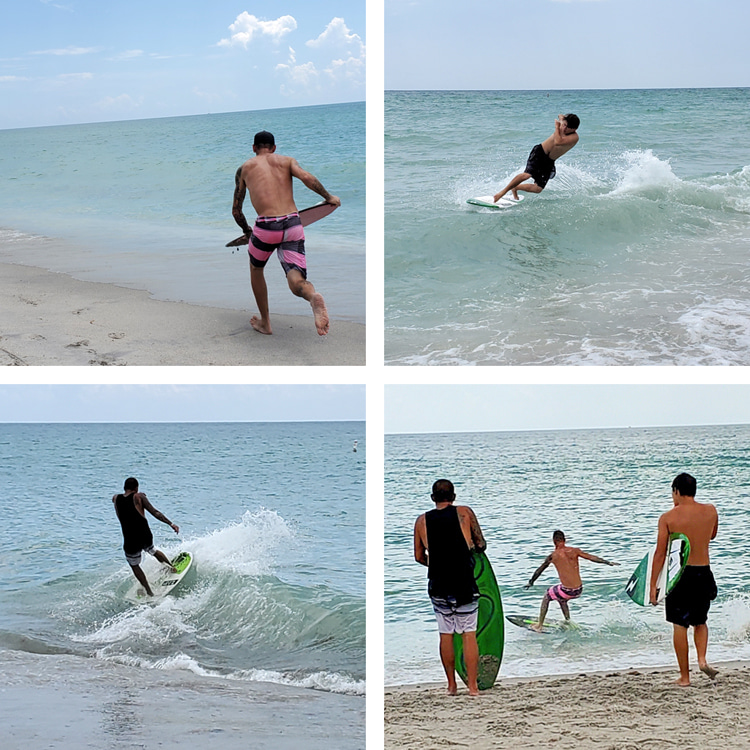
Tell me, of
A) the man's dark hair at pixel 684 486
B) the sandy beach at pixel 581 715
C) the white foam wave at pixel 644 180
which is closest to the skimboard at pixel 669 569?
the man's dark hair at pixel 684 486

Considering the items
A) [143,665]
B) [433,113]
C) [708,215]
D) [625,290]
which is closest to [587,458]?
[433,113]

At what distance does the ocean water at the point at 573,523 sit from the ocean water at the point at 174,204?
206cm

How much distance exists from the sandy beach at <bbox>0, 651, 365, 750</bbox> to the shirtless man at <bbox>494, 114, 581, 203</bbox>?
2.81 m

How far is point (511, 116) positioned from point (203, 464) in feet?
35.0

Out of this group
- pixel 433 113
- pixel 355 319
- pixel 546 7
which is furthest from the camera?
pixel 546 7

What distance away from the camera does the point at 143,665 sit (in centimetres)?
372

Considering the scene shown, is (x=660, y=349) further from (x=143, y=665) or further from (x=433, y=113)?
(x=433, y=113)

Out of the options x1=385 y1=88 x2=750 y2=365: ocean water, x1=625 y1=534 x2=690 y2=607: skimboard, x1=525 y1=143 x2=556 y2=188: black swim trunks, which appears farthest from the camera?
x1=525 y1=143 x2=556 y2=188: black swim trunks

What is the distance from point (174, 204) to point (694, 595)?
28.4 feet

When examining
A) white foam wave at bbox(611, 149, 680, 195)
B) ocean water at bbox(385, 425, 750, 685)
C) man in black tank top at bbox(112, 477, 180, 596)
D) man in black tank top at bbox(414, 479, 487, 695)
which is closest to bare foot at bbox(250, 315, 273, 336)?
man in black tank top at bbox(112, 477, 180, 596)

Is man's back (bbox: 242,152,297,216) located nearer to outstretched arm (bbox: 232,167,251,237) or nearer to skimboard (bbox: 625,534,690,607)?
outstretched arm (bbox: 232,167,251,237)

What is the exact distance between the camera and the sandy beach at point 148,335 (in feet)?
11.0

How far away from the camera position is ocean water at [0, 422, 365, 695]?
12.9 ft

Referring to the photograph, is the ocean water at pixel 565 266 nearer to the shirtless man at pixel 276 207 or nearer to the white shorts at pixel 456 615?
the shirtless man at pixel 276 207
